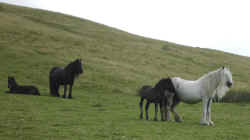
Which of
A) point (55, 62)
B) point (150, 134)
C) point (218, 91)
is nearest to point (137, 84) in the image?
point (55, 62)

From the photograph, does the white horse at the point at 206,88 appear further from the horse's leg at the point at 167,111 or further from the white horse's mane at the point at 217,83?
the horse's leg at the point at 167,111

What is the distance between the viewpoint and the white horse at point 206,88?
527 inches

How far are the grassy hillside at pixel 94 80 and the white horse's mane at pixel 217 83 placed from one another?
141 centimetres

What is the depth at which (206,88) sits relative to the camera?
544 inches

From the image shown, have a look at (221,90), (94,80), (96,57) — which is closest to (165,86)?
(221,90)

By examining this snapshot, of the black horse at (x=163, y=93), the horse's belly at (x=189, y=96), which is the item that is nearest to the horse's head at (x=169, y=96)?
the black horse at (x=163, y=93)

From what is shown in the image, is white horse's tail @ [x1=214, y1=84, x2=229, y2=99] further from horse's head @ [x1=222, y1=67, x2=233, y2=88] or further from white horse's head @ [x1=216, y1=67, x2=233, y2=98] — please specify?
horse's head @ [x1=222, y1=67, x2=233, y2=88]

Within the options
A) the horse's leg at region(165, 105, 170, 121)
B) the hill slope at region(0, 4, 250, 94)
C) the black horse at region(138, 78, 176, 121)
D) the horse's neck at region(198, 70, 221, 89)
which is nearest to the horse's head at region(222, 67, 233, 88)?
the horse's neck at region(198, 70, 221, 89)

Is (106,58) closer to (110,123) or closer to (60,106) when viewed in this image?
(60,106)

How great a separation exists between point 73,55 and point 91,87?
46.2ft

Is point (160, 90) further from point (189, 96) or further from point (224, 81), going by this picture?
point (224, 81)

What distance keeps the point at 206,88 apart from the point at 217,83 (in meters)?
0.52

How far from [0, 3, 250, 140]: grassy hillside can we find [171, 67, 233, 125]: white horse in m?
0.91

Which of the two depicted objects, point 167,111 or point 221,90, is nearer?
point 221,90
